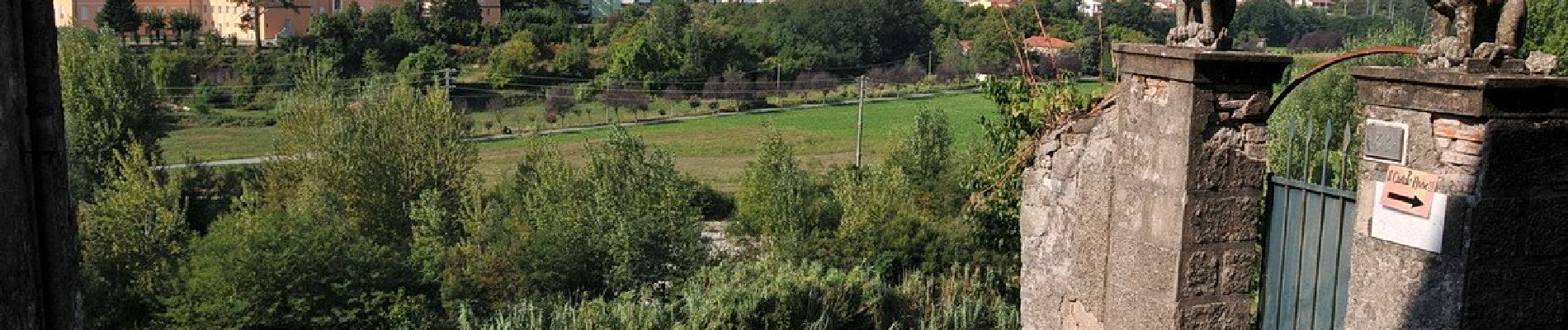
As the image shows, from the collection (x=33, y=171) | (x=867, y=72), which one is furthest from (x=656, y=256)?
(x=867, y=72)

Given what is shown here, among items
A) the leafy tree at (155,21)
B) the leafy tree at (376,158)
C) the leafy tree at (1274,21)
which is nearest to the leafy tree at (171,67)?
the leafy tree at (155,21)

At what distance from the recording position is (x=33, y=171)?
96.7 inches

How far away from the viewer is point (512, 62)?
167ft

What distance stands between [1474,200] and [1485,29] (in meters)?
0.57

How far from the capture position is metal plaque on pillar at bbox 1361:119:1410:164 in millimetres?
4383

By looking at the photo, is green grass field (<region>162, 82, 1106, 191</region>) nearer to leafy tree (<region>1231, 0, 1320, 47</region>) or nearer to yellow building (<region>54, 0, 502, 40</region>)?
leafy tree (<region>1231, 0, 1320, 47</region>)

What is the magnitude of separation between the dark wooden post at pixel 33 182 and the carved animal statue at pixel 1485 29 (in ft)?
12.9

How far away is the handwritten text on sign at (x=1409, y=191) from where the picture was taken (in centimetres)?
429

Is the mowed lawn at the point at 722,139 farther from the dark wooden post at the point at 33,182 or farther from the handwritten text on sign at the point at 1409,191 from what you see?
the dark wooden post at the point at 33,182

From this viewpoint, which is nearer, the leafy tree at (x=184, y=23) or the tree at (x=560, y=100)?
the tree at (x=560, y=100)

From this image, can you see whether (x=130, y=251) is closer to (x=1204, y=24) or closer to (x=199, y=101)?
(x=1204, y=24)

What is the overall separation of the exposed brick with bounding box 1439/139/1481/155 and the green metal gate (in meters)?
0.73

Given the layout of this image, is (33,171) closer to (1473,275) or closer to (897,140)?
(1473,275)

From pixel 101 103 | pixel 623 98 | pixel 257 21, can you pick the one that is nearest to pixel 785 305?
pixel 101 103
